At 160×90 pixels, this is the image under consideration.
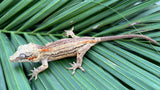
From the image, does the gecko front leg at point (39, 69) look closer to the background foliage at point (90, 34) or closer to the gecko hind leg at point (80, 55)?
the background foliage at point (90, 34)

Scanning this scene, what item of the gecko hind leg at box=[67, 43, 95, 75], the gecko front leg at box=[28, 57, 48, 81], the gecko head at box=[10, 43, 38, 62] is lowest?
the gecko hind leg at box=[67, 43, 95, 75]

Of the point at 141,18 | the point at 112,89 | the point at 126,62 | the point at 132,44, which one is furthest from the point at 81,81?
the point at 141,18

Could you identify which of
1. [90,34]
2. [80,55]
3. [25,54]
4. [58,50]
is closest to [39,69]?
[25,54]

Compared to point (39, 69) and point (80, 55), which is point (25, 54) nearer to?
point (39, 69)

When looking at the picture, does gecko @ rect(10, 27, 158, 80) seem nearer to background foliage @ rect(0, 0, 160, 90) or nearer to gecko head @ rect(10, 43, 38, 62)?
gecko head @ rect(10, 43, 38, 62)

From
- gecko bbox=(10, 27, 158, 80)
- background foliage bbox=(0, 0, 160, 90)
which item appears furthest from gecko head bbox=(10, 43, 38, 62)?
background foliage bbox=(0, 0, 160, 90)

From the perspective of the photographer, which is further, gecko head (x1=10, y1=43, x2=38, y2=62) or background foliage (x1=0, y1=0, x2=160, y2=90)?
gecko head (x1=10, y1=43, x2=38, y2=62)

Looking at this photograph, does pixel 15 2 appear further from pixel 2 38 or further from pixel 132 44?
pixel 132 44
